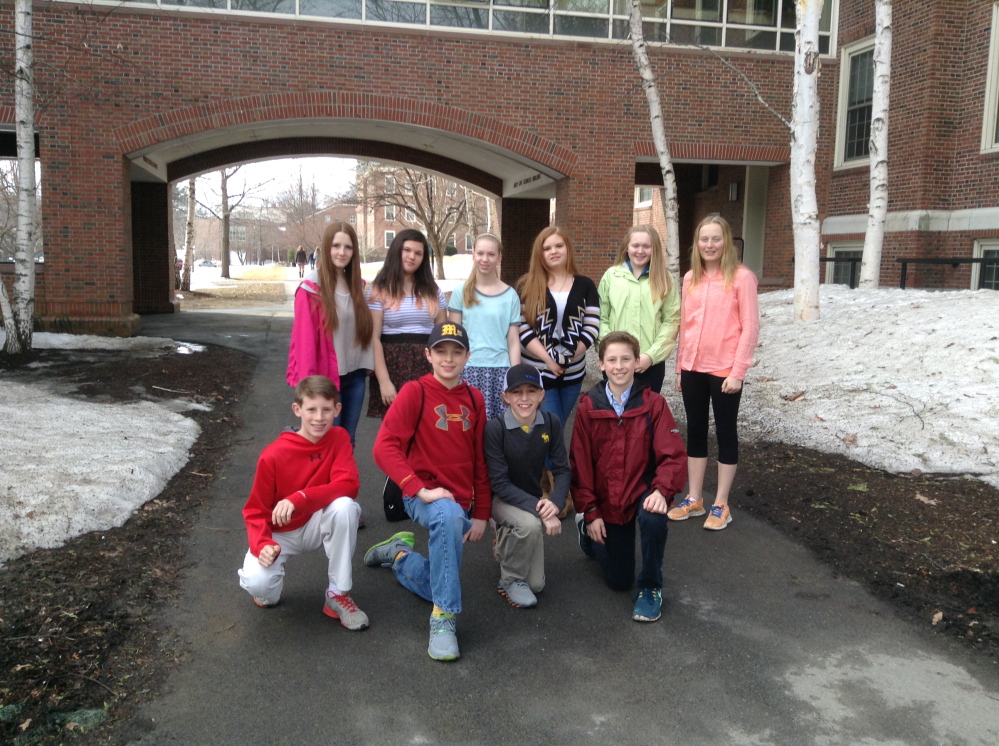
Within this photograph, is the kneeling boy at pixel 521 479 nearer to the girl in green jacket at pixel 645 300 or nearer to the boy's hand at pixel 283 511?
the boy's hand at pixel 283 511

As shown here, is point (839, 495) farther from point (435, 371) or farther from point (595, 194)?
point (595, 194)

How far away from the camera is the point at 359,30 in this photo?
45.1 ft

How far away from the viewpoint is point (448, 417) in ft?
12.9

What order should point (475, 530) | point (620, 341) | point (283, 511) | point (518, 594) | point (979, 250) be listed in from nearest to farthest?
point (283, 511), point (475, 530), point (518, 594), point (620, 341), point (979, 250)

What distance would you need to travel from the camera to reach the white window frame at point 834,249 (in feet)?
57.9

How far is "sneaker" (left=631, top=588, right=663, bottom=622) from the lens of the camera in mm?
3816

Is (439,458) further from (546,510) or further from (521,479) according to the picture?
(546,510)

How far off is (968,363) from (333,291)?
5698 mm

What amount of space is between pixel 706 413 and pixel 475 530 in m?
2.16

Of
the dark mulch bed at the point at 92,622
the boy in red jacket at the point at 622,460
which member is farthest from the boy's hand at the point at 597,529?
the dark mulch bed at the point at 92,622

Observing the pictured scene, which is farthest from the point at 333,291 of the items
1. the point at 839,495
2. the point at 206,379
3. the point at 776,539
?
the point at 206,379

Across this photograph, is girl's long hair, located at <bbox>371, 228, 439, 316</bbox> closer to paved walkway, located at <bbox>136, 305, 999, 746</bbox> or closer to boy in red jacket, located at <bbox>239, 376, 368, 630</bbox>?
boy in red jacket, located at <bbox>239, 376, 368, 630</bbox>

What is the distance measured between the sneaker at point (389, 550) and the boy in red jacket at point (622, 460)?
926mm

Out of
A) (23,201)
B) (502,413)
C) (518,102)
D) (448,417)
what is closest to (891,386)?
(502,413)
